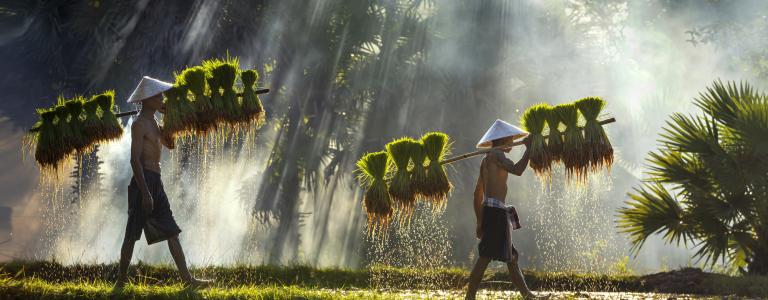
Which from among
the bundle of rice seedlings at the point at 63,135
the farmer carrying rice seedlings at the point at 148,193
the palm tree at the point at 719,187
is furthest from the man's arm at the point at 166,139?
the palm tree at the point at 719,187

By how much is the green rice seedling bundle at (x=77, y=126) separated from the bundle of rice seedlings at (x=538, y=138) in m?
4.93

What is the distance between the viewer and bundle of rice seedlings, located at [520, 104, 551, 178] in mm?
8203

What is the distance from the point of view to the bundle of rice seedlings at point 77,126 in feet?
31.0

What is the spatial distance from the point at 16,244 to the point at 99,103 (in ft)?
59.9

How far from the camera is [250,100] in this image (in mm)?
8727

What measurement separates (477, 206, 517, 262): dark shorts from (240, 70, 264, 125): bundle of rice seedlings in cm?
257

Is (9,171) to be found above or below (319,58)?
below

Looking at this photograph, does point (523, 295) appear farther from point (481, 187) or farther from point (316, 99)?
point (316, 99)

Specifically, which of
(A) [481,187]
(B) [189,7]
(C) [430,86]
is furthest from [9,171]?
(A) [481,187]

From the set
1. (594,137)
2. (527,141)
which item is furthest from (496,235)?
(594,137)

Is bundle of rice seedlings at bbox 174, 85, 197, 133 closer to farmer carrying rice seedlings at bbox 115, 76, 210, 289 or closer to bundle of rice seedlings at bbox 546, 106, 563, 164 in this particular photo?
farmer carrying rice seedlings at bbox 115, 76, 210, 289

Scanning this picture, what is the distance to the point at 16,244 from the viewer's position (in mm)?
25516

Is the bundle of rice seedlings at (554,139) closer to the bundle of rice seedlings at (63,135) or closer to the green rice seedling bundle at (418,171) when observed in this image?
the green rice seedling bundle at (418,171)

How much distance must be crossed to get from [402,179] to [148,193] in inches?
103
